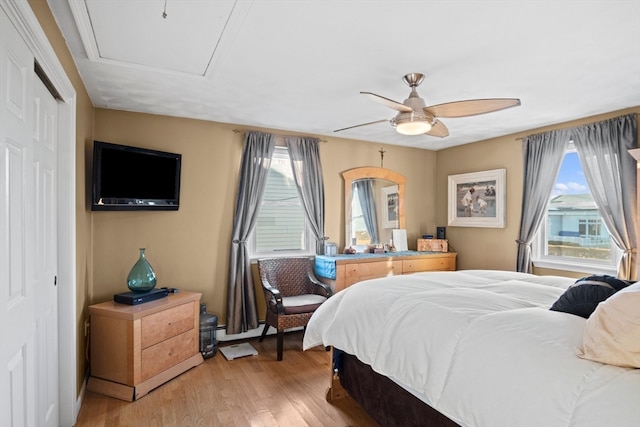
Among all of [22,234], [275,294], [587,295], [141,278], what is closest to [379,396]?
[587,295]

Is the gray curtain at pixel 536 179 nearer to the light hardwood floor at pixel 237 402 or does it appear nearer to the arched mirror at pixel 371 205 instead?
the arched mirror at pixel 371 205

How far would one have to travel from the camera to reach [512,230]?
461cm

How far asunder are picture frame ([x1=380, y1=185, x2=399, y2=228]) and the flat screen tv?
2.84 m

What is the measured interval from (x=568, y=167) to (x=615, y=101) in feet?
3.19

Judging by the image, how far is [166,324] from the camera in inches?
123

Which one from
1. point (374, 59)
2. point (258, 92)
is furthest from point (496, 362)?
point (258, 92)

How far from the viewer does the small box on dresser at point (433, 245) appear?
5.26 m

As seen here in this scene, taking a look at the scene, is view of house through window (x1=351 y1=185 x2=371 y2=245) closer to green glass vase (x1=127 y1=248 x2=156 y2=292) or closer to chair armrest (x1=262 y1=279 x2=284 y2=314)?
chair armrest (x1=262 y1=279 x2=284 y2=314)

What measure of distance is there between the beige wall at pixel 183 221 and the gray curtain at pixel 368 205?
5.85 feet

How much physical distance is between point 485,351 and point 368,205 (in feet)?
12.0

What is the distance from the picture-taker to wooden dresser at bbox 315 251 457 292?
4258 mm

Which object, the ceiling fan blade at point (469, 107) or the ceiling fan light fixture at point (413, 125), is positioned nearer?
the ceiling fan blade at point (469, 107)

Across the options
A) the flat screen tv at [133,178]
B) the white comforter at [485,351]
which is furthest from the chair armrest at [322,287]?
the flat screen tv at [133,178]

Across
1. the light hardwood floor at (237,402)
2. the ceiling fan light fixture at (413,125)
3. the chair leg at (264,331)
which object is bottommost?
the light hardwood floor at (237,402)
